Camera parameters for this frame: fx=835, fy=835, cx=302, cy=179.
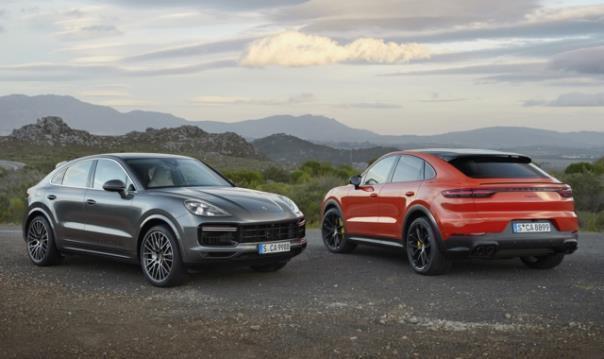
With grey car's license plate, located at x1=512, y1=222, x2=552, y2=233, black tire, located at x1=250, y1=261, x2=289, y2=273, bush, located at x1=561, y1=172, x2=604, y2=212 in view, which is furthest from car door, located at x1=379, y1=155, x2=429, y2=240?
bush, located at x1=561, y1=172, x2=604, y2=212

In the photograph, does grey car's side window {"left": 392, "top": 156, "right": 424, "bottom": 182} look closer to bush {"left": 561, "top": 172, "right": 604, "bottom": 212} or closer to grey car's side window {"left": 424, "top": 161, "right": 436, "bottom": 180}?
grey car's side window {"left": 424, "top": 161, "right": 436, "bottom": 180}

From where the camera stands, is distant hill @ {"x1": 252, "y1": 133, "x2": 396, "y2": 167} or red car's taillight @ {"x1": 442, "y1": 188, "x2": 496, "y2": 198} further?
distant hill @ {"x1": 252, "y1": 133, "x2": 396, "y2": 167}

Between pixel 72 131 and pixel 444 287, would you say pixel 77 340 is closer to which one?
pixel 444 287

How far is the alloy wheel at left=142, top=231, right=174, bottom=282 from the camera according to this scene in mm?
9758

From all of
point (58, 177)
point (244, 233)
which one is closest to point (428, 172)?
point (244, 233)

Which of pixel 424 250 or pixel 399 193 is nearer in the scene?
pixel 424 250

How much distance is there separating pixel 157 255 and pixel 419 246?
3.35 m

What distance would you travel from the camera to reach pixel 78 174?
1134cm

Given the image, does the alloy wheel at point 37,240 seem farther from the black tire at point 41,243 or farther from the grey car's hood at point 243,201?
the grey car's hood at point 243,201

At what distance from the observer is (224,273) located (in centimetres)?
1093

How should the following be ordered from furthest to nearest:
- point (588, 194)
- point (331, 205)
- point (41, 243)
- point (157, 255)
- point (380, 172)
Answer: point (588, 194) → point (331, 205) → point (380, 172) → point (41, 243) → point (157, 255)

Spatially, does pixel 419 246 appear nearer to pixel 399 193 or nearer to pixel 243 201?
pixel 399 193

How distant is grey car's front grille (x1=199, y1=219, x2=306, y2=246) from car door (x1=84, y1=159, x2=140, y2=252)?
1.07 meters

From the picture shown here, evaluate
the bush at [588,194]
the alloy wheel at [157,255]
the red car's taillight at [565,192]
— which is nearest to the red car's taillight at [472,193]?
the red car's taillight at [565,192]
